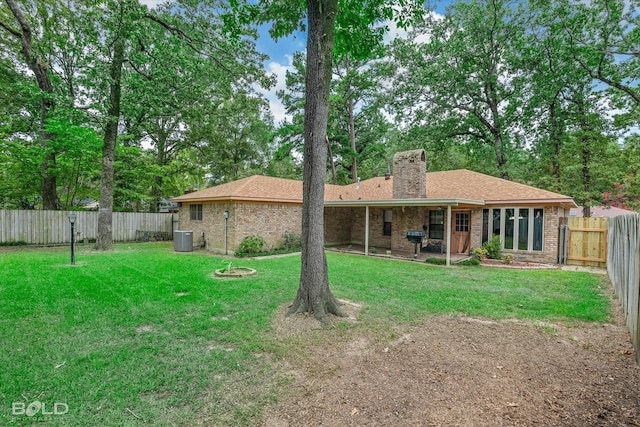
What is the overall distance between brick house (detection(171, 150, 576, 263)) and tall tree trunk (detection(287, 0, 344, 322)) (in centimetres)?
632

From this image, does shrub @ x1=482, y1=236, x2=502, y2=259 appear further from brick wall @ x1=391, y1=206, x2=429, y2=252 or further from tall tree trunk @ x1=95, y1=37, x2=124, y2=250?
tall tree trunk @ x1=95, y1=37, x2=124, y2=250

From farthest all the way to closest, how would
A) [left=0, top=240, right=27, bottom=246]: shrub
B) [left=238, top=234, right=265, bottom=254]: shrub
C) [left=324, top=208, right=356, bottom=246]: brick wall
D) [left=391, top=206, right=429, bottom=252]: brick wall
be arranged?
[left=324, top=208, right=356, bottom=246]: brick wall < [left=391, top=206, right=429, bottom=252]: brick wall < [left=0, top=240, right=27, bottom=246]: shrub < [left=238, top=234, right=265, bottom=254]: shrub

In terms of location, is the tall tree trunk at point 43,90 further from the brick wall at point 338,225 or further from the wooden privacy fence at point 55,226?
the brick wall at point 338,225

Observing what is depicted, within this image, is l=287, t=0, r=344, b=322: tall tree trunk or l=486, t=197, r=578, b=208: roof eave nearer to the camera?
l=287, t=0, r=344, b=322: tall tree trunk

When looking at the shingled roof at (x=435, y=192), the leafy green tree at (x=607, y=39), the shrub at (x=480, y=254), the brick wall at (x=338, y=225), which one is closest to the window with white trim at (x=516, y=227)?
the shingled roof at (x=435, y=192)

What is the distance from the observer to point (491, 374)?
10.5ft

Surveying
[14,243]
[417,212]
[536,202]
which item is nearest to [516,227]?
[536,202]

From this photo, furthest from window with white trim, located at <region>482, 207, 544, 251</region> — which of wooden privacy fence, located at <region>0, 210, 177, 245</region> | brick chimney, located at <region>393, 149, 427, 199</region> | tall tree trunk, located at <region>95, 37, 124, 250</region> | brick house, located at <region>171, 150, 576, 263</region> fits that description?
wooden privacy fence, located at <region>0, 210, 177, 245</region>

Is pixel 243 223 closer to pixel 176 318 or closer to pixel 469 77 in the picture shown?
pixel 176 318

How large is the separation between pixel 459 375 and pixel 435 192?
10.8 m

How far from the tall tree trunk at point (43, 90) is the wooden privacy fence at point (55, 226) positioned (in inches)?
49.6

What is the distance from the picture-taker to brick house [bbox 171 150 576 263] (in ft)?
35.9

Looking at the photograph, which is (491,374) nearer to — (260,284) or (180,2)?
(260,284)

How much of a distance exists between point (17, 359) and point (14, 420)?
4.42ft
